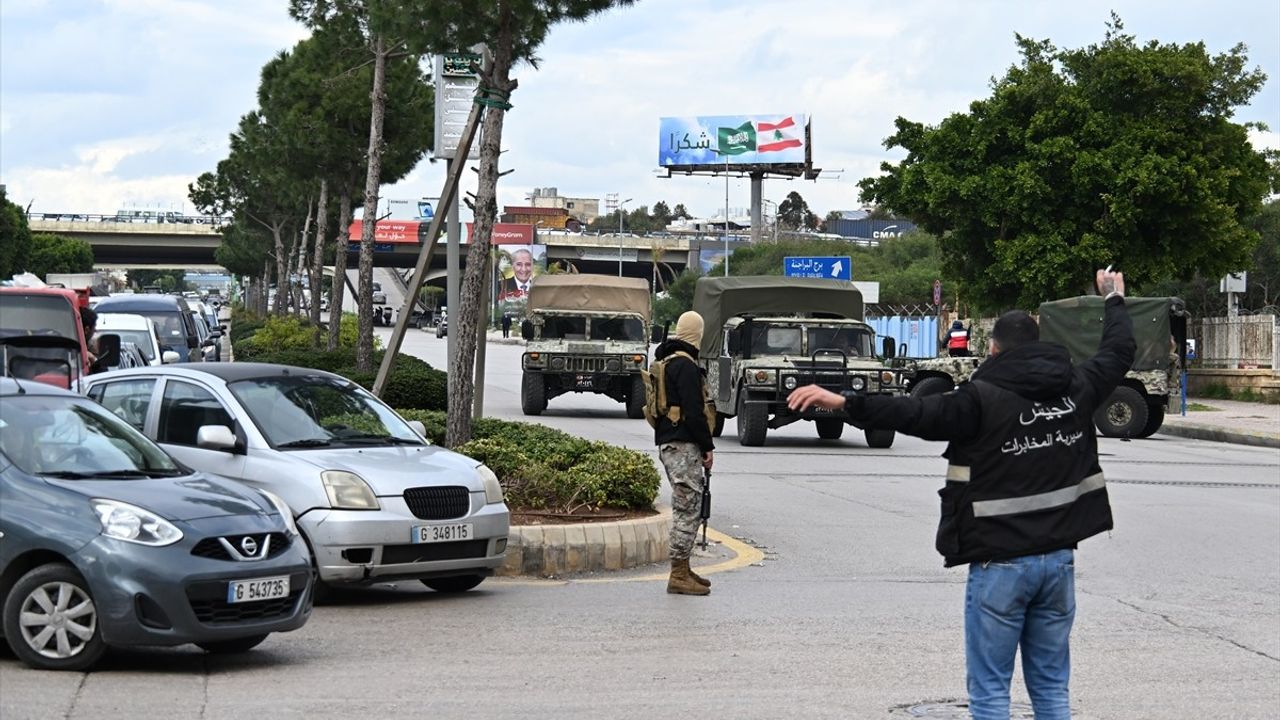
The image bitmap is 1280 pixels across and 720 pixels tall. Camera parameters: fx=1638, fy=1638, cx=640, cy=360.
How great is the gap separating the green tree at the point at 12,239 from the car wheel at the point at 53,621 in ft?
284

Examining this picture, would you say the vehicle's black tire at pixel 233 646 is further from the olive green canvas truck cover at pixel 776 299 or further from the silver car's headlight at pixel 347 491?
the olive green canvas truck cover at pixel 776 299

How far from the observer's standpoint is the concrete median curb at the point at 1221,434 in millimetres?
28625

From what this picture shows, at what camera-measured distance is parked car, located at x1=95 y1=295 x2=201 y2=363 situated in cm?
3238

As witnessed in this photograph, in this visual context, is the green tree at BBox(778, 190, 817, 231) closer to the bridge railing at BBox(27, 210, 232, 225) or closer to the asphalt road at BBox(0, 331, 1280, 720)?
the bridge railing at BBox(27, 210, 232, 225)

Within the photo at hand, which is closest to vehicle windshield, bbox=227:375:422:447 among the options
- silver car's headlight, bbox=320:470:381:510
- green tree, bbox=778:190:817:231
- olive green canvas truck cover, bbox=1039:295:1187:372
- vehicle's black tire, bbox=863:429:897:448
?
silver car's headlight, bbox=320:470:381:510

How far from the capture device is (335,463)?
1013 centimetres

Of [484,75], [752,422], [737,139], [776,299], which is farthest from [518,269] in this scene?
[484,75]

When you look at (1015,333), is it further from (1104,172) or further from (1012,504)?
(1104,172)

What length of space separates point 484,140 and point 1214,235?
90.4ft

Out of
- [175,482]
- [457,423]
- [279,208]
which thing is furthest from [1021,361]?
[279,208]

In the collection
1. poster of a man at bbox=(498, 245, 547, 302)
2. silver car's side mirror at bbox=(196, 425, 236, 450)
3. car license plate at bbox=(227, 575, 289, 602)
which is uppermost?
poster of a man at bbox=(498, 245, 547, 302)

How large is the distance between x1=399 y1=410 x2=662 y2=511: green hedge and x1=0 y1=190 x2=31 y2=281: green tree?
8203 cm

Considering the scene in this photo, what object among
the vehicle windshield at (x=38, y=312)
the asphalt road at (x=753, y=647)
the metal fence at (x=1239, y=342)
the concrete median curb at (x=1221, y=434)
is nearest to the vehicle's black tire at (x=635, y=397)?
the concrete median curb at (x=1221, y=434)

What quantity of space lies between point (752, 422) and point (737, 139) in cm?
8745
